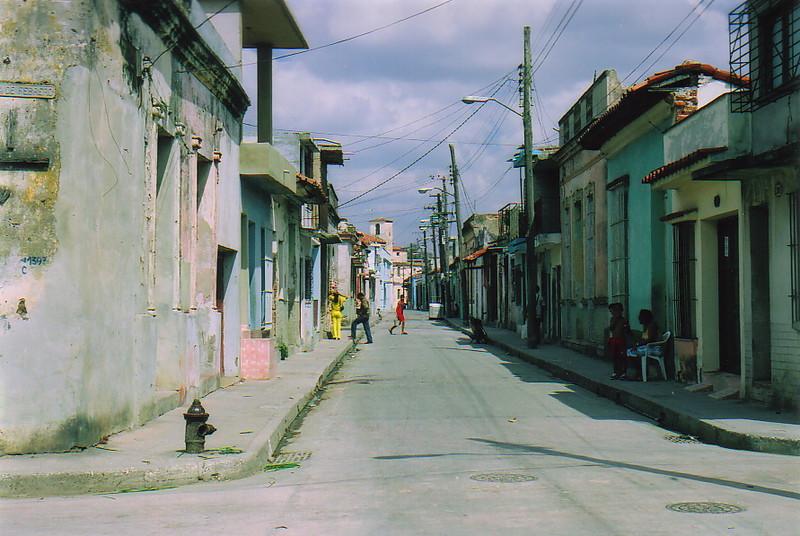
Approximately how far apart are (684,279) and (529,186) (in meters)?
10.7

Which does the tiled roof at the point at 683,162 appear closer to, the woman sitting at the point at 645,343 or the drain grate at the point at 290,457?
the woman sitting at the point at 645,343

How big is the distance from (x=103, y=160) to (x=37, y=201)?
2.98 ft

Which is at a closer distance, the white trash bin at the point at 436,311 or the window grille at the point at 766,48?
the window grille at the point at 766,48

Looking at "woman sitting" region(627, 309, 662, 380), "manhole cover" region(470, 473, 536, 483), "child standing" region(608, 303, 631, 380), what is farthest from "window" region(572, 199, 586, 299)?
"manhole cover" region(470, 473, 536, 483)

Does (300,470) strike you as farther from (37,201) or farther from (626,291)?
(626,291)

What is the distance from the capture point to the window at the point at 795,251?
36.0 ft

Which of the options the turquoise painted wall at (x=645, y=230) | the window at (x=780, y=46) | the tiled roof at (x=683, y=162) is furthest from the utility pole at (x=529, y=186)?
the window at (x=780, y=46)

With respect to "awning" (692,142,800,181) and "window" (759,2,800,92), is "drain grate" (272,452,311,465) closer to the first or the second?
"awning" (692,142,800,181)

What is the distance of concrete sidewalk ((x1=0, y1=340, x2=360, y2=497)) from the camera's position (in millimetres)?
7211

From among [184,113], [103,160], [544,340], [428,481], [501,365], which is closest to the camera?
[428,481]

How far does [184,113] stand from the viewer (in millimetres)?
12211

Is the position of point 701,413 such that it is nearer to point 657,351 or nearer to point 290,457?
point 657,351

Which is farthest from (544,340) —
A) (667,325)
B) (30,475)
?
(30,475)

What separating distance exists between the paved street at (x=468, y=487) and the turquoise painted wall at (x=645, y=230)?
18.1ft
